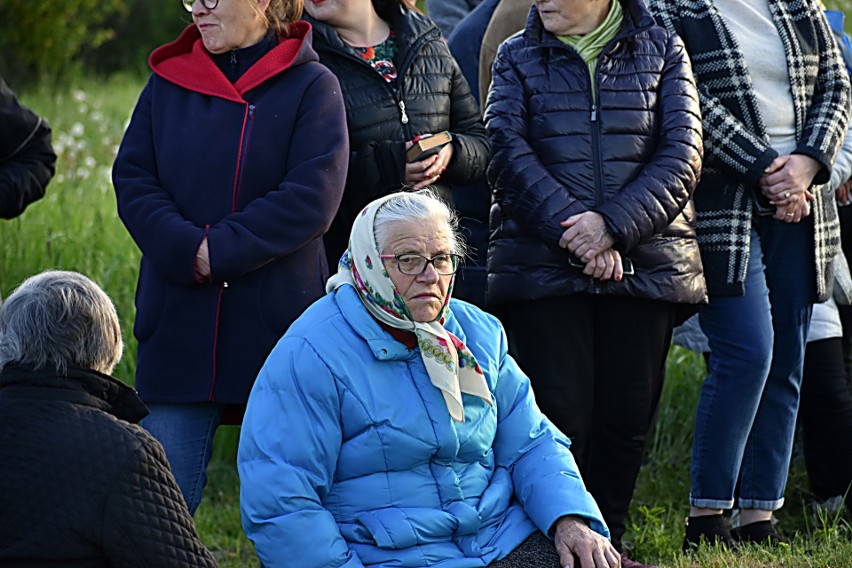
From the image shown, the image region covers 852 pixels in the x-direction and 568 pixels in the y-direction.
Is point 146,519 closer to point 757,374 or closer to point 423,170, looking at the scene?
point 423,170

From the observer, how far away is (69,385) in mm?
2857

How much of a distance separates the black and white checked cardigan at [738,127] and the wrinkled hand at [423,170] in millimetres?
1010

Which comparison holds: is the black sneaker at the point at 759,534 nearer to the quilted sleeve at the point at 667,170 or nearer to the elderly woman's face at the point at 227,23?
the quilted sleeve at the point at 667,170

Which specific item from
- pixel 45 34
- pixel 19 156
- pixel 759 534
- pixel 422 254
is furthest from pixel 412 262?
pixel 45 34

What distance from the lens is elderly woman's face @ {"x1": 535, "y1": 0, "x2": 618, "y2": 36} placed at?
434cm

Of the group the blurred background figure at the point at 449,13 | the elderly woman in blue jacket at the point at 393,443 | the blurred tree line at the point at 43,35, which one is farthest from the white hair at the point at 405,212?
the blurred tree line at the point at 43,35

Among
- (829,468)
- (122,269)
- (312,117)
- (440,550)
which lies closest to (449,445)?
(440,550)

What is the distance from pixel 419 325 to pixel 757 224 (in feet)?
6.03

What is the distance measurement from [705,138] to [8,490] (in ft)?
9.32

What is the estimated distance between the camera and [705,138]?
4.56m

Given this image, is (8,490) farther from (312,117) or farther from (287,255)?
(312,117)

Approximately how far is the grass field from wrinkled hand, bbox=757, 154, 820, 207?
4.07 ft

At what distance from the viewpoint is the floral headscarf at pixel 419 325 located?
3.35m

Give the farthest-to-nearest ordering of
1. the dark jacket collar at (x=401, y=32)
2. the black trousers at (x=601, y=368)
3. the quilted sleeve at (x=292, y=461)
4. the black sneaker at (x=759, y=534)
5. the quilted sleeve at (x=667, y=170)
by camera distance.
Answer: the black sneaker at (x=759, y=534)
the dark jacket collar at (x=401, y=32)
the black trousers at (x=601, y=368)
the quilted sleeve at (x=667, y=170)
the quilted sleeve at (x=292, y=461)
